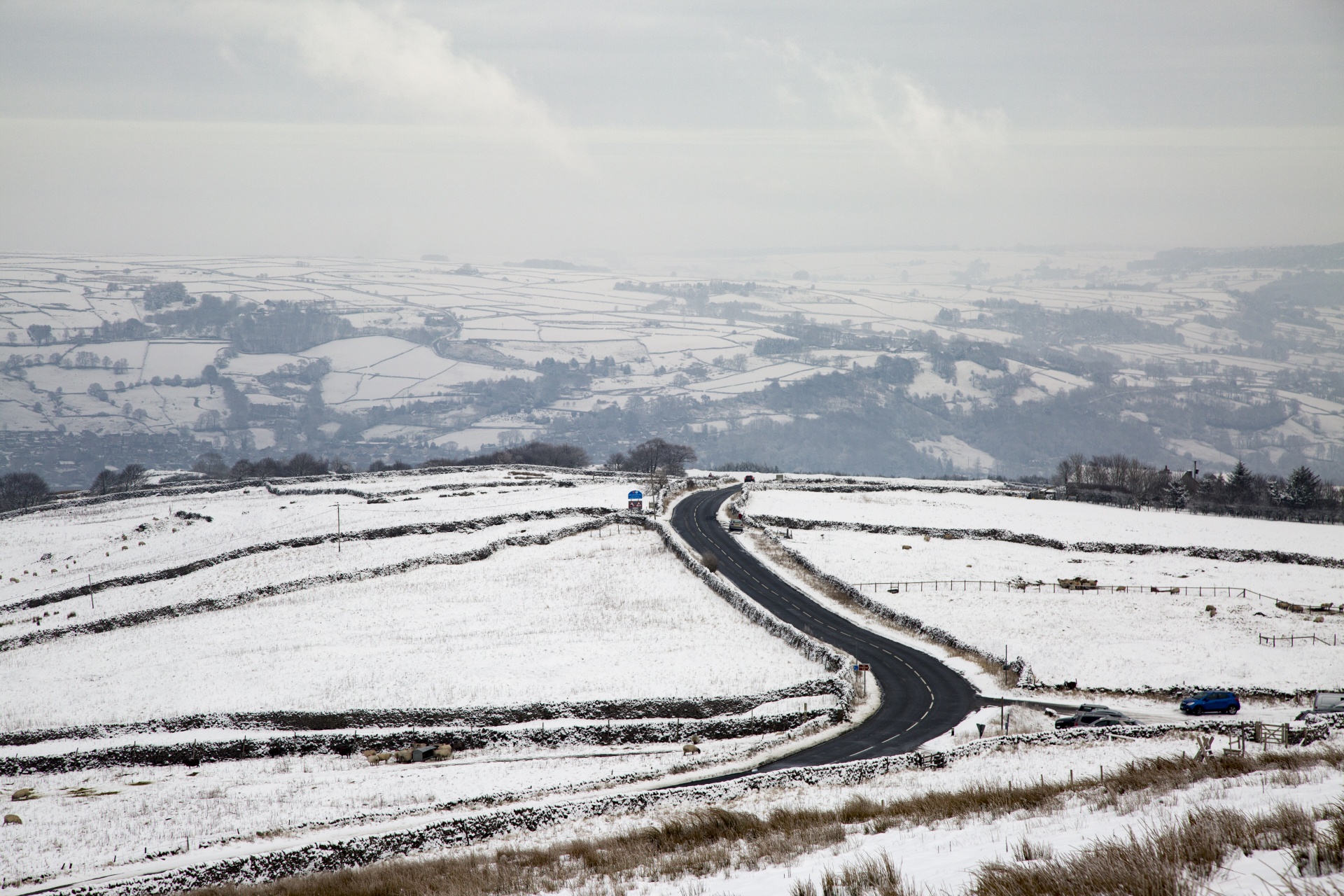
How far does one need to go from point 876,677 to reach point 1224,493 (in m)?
101

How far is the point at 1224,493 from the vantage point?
11962 centimetres

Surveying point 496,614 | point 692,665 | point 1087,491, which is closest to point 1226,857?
point 692,665

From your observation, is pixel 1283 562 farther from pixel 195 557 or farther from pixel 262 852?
pixel 195 557

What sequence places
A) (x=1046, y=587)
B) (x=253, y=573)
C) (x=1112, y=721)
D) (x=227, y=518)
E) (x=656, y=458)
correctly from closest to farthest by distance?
1. (x=1112, y=721)
2. (x=1046, y=587)
3. (x=253, y=573)
4. (x=227, y=518)
5. (x=656, y=458)

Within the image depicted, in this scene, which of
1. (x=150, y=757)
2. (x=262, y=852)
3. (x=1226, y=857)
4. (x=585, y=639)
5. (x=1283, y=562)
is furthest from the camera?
(x=1283, y=562)

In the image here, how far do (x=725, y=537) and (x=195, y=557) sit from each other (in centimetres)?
4555

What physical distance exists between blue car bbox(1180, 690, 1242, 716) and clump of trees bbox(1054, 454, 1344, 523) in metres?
73.5

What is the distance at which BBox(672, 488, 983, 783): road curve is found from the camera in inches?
1287

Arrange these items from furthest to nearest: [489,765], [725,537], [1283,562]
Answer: [725,537]
[1283,562]
[489,765]

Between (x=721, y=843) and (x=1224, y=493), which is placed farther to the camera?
(x=1224, y=493)

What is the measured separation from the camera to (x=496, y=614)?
5438cm

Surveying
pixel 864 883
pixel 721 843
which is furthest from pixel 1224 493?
pixel 864 883

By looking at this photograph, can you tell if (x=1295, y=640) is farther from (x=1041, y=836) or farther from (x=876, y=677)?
(x=1041, y=836)

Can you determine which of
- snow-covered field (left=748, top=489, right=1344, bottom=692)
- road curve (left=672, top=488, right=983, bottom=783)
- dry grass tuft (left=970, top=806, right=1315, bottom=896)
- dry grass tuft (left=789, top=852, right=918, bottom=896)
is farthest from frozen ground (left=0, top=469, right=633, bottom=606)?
dry grass tuft (left=970, top=806, right=1315, bottom=896)
